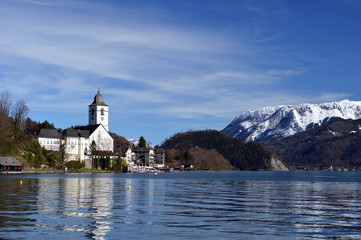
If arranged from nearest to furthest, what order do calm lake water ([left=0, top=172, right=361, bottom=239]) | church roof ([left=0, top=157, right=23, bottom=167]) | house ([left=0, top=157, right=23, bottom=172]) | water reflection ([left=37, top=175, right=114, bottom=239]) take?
calm lake water ([left=0, top=172, right=361, bottom=239]) < water reflection ([left=37, top=175, right=114, bottom=239]) < house ([left=0, top=157, right=23, bottom=172]) < church roof ([left=0, top=157, right=23, bottom=167])

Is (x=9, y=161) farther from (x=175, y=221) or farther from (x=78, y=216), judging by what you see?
(x=175, y=221)

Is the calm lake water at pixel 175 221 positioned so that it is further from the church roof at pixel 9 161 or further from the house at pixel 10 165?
the church roof at pixel 9 161

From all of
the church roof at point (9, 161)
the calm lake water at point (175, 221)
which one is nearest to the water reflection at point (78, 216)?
the calm lake water at point (175, 221)

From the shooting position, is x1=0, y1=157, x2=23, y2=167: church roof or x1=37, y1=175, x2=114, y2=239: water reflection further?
x1=0, y1=157, x2=23, y2=167: church roof

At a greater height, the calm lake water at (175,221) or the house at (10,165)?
the house at (10,165)

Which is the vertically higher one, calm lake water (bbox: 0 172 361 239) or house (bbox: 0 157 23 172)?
house (bbox: 0 157 23 172)

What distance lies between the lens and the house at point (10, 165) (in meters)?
155

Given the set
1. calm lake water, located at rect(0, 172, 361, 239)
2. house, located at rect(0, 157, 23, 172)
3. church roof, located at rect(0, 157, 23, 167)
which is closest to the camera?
calm lake water, located at rect(0, 172, 361, 239)

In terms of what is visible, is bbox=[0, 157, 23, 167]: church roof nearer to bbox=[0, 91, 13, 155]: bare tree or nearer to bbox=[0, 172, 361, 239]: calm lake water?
bbox=[0, 91, 13, 155]: bare tree

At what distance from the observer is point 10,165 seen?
15700 centimetres

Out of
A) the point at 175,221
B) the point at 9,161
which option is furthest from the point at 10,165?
the point at 175,221

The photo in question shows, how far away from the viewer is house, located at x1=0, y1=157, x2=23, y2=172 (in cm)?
15538

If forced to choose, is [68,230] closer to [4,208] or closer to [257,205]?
[4,208]

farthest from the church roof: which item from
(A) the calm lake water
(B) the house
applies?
(A) the calm lake water
